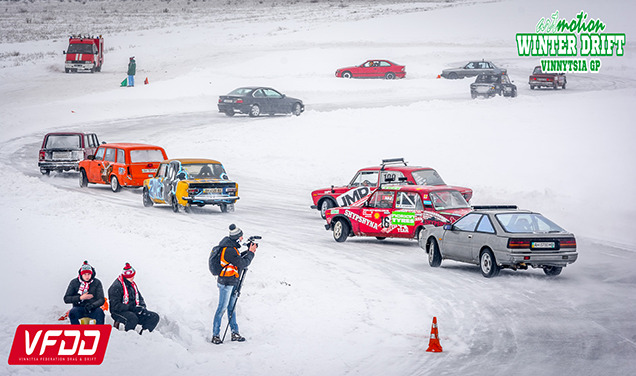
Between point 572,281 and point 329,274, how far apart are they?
14.1 feet

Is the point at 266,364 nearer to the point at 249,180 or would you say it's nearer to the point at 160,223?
the point at 160,223

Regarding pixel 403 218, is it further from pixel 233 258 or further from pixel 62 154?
pixel 62 154

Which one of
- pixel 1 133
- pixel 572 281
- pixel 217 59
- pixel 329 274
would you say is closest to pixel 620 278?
pixel 572 281

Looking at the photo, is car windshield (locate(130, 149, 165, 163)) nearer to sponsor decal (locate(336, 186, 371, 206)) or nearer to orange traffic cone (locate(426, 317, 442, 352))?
sponsor decal (locate(336, 186, 371, 206))

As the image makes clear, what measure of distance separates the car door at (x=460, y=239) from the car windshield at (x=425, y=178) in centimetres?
516

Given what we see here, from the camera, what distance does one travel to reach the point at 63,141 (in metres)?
29.9

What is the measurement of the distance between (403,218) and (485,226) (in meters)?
3.28

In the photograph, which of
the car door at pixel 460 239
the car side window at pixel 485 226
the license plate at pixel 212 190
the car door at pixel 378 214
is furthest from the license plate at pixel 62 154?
the car side window at pixel 485 226

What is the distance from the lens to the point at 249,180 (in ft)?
101

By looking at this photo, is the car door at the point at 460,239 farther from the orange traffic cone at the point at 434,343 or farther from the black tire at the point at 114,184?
the black tire at the point at 114,184

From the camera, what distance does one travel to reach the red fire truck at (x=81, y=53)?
56.0 metres

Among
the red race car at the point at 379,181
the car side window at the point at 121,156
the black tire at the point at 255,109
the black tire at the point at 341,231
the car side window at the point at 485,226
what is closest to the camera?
the car side window at the point at 485,226

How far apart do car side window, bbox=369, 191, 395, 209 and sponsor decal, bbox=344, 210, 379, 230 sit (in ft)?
1.19

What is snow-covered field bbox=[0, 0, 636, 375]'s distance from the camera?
10.5m
